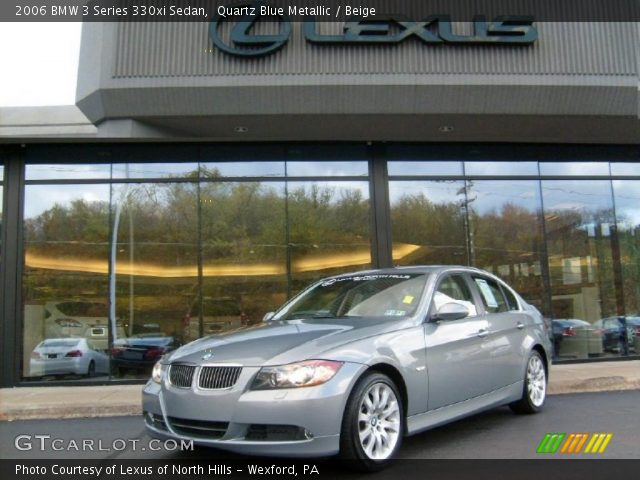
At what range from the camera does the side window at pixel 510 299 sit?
6553mm

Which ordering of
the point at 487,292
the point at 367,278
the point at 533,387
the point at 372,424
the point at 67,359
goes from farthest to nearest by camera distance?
the point at 67,359
the point at 533,387
the point at 487,292
the point at 367,278
the point at 372,424

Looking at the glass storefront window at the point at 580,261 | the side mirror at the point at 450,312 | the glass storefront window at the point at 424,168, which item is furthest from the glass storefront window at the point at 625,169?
the side mirror at the point at 450,312

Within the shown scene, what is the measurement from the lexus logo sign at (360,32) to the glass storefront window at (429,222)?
120 inches

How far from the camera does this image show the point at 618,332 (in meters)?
12.5

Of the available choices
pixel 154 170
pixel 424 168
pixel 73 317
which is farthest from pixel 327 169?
pixel 73 317

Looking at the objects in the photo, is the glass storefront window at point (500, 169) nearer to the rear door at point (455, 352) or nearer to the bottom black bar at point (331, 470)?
the rear door at point (455, 352)

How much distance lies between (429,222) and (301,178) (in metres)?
2.76

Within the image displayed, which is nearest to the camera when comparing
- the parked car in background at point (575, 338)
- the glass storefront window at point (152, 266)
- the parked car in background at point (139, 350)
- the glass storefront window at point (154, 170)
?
the parked car in background at point (139, 350)

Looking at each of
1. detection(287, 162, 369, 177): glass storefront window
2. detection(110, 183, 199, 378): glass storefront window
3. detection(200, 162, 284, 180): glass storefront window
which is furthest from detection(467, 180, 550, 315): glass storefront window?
detection(110, 183, 199, 378): glass storefront window

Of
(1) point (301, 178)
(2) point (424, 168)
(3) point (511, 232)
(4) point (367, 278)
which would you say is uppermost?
(2) point (424, 168)

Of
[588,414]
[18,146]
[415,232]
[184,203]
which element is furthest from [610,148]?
[18,146]

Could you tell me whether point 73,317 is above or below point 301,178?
below

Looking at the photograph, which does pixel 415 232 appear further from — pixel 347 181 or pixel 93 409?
pixel 93 409

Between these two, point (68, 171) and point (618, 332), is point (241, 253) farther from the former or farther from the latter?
point (618, 332)
